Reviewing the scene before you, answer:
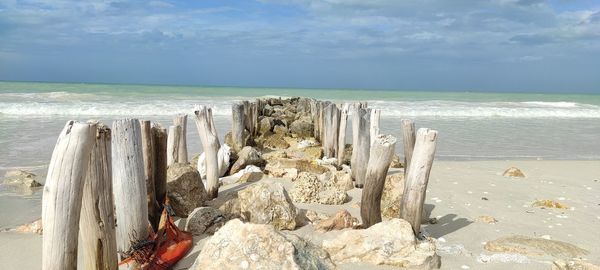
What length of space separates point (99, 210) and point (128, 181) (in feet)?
2.42

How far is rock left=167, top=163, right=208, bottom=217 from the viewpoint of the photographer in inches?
247

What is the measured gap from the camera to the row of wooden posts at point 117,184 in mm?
3400

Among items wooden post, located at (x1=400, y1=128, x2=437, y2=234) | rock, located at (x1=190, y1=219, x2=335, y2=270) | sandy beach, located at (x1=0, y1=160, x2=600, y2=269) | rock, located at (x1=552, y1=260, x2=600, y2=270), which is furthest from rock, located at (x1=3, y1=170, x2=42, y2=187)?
rock, located at (x1=552, y1=260, x2=600, y2=270)

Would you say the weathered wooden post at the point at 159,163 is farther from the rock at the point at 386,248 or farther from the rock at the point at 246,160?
the rock at the point at 246,160

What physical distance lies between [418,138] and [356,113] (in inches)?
137

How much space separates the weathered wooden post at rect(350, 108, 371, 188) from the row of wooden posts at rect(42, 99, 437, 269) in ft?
7.59

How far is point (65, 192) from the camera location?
3.40 meters

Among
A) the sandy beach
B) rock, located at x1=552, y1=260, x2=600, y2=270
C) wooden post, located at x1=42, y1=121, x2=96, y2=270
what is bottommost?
the sandy beach

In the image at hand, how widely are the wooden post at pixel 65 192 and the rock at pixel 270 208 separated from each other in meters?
2.39

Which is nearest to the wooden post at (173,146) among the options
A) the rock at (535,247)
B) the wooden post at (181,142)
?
the wooden post at (181,142)

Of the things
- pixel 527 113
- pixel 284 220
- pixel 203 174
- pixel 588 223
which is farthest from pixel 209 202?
pixel 527 113

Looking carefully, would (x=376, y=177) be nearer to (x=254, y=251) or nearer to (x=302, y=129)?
(x=254, y=251)

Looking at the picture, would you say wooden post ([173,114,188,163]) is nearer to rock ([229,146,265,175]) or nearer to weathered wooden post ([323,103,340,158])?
rock ([229,146,265,175])

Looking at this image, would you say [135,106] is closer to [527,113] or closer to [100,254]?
[527,113]
